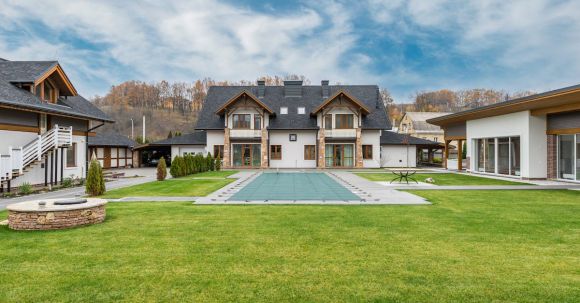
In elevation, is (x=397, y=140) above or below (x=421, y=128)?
below

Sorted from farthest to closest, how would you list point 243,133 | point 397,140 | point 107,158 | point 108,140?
point 397,140 < point 108,140 < point 107,158 < point 243,133

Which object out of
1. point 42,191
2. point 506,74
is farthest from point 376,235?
point 506,74

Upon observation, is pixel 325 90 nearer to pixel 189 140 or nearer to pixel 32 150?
pixel 189 140

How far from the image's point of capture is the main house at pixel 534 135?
16562mm

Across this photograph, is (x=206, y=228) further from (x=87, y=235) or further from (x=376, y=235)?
(x=376, y=235)

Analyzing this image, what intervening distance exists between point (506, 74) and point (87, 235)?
40.2 meters

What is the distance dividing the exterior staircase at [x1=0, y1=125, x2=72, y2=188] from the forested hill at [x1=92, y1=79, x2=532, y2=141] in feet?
182

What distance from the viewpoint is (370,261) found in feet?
17.5

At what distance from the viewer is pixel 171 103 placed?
77.9m

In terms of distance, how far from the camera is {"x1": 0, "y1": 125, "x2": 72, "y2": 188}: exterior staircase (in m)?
13.5

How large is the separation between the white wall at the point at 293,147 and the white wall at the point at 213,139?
476 cm

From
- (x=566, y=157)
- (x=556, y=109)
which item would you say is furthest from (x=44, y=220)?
(x=566, y=157)

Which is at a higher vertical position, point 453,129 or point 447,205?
point 453,129

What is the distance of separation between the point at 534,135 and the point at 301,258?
60.5 ft
